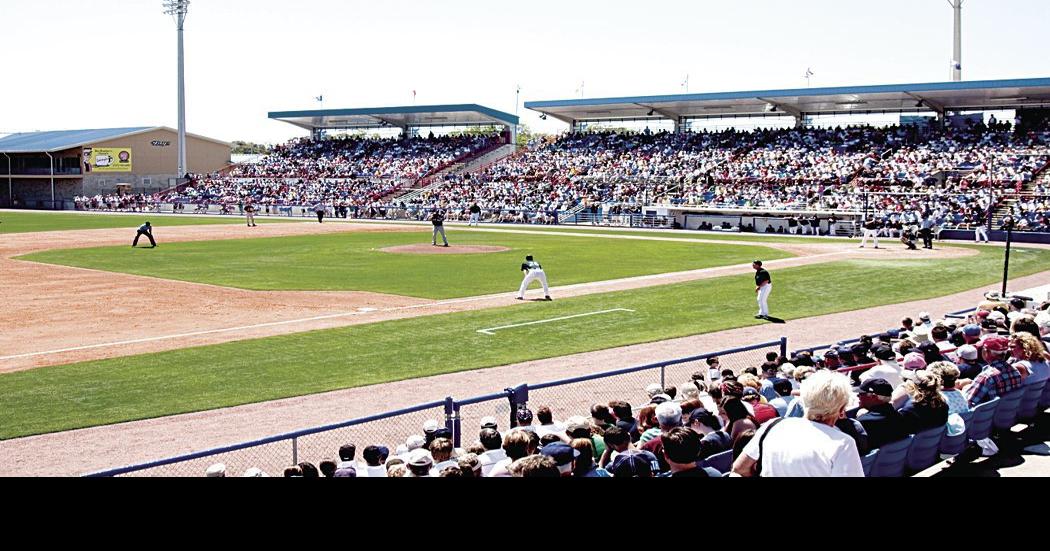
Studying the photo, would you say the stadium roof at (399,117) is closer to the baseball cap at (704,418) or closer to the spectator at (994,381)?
the spectator at (994,381)

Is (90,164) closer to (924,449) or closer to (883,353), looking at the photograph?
(883,353)

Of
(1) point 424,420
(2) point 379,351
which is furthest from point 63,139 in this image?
(1) point 424,420

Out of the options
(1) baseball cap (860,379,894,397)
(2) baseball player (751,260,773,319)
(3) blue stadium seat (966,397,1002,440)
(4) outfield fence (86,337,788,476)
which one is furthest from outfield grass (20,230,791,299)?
(1) baseball cap (860,379,894,397)

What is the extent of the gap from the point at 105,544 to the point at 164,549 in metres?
0.19

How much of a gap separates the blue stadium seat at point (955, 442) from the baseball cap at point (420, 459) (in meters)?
4.73

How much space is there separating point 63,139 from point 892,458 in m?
104

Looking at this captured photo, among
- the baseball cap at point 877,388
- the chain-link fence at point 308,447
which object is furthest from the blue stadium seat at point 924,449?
the chain-link fence at point 308,447

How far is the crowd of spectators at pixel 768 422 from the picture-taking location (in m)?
4.57

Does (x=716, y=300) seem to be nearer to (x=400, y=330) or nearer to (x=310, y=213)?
(x=400, y=330)

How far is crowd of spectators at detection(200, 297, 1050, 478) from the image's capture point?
4.57m

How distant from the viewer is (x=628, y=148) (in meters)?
75.7

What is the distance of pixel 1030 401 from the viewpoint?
980 cm

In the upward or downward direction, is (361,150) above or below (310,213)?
above

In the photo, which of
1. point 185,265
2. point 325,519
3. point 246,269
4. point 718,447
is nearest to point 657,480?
point 325,519
